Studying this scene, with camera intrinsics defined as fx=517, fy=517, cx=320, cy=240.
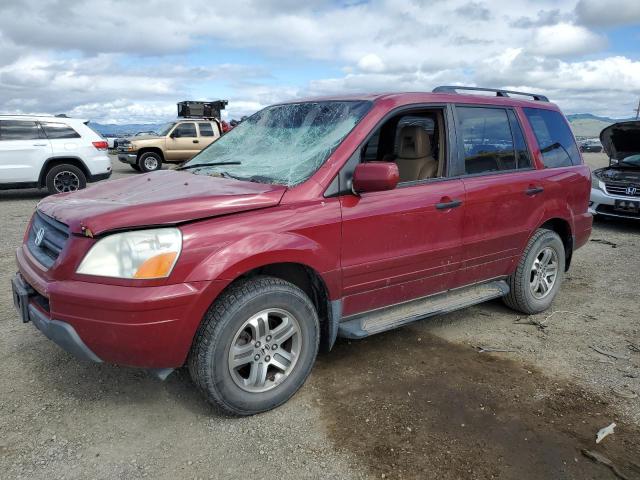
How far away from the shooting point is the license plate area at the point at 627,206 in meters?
8.19

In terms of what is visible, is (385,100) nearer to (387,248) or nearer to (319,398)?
(387,248)

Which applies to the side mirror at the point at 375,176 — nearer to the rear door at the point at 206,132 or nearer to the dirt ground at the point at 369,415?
the dirt ground at the point at 369,415

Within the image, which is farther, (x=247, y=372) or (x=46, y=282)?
(x=247, y=372)

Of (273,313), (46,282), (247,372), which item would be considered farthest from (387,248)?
(46,282)

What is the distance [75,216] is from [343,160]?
1.50 metres

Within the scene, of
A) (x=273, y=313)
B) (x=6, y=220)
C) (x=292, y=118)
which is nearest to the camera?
(x=273, y=313)

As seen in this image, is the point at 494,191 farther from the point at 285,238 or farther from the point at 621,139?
the point at 621,139

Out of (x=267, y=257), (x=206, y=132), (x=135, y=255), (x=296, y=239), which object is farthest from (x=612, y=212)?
(x=206, y=132)

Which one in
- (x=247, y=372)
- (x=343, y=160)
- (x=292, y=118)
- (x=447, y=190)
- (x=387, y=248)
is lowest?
(x=247, y=372)

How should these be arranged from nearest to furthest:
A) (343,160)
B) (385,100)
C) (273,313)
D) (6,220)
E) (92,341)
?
1. (92,341)
2. (273,313)
3. (343,160)
4. (385,100)
5. (6,220)

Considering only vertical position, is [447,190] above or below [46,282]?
above

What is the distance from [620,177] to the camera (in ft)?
27.9

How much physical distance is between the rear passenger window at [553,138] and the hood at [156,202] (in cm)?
264

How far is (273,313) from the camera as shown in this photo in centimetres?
282
